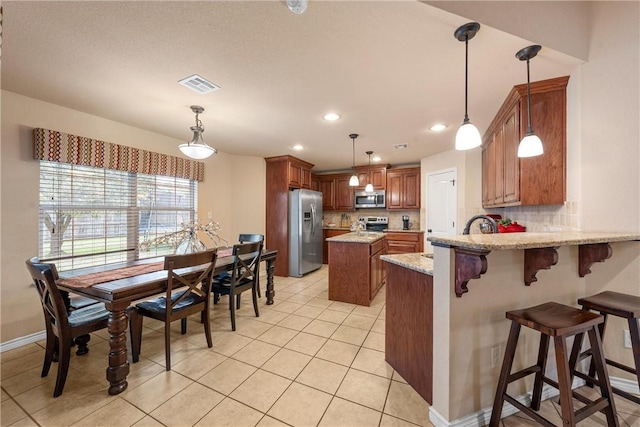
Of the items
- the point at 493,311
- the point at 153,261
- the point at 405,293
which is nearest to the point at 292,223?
the point at 153,261

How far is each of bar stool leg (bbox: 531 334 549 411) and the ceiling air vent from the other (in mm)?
2945

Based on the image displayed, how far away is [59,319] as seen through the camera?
1.67 m

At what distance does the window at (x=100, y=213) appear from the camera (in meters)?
2.53

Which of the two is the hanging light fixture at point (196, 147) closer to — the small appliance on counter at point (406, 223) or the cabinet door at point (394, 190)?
the cabinet door at point (394, 190)

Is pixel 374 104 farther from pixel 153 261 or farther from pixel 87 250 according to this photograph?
pixel 87 250

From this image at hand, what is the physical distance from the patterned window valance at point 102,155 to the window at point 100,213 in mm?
132

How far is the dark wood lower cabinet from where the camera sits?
161cm

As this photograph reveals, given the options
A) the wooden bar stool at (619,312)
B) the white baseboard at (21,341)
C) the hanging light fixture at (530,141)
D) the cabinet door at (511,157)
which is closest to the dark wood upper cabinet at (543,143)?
the cabinet door at (511,157)

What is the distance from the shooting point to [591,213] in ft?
5.84

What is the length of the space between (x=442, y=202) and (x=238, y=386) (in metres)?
4.26

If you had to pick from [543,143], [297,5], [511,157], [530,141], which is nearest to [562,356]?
[530,141]

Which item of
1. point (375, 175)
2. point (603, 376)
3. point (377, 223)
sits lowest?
point (603, 376)

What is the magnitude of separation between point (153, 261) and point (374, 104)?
2.77m

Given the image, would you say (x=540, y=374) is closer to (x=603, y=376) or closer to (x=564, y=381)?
(x=603, y=376)
